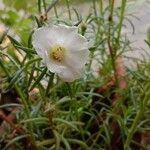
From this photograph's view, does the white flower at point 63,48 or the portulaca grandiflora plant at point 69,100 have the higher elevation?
the white flower at point 63,48

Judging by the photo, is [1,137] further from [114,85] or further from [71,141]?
[114,85]

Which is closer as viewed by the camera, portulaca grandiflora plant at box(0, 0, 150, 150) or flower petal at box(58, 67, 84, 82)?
flower petal at box(58, 67, 84, 82)

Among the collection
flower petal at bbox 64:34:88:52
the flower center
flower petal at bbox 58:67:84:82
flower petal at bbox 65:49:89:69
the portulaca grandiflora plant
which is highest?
flower petal at bbox 64:34:88:52

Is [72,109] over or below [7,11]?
below

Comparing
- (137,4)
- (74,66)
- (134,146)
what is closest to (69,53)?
(74,66)

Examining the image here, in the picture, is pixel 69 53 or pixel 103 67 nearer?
pixel 69 53

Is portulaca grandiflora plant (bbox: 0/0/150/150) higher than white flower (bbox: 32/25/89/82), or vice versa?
white flower (bbox: 32/25/89/82)

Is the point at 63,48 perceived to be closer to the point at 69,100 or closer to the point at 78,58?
the point at 78,58

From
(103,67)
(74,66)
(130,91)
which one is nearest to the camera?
(74,66)

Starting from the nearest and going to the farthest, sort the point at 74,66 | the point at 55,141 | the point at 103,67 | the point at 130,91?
the point at 74,66, the point at 55,141, the point at 130,91, the point at 103,67
